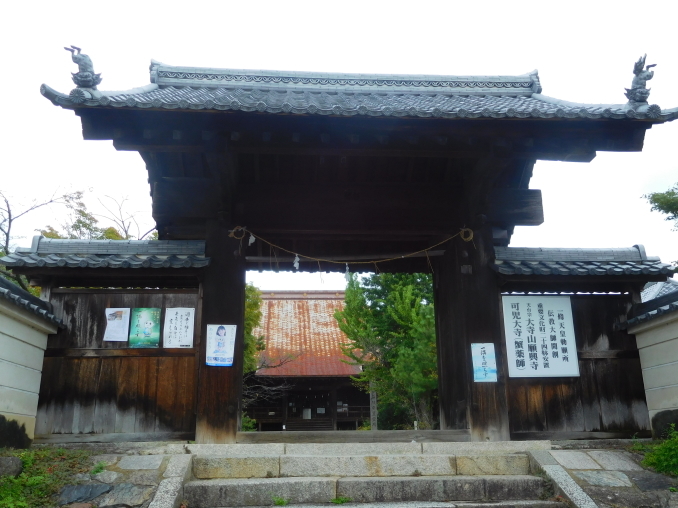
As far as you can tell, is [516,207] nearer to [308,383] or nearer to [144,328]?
[144,328]

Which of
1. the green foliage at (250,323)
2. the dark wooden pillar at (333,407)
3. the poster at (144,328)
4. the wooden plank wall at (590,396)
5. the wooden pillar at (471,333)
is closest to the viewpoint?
the wooden pillar at (471,333)

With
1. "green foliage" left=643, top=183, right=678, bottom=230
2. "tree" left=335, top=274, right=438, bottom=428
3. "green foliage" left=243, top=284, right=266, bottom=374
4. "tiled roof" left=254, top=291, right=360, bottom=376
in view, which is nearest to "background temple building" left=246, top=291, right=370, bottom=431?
"tiled roof" left=254, top=291, right=360, bottom=376

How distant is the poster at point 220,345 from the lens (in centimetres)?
771

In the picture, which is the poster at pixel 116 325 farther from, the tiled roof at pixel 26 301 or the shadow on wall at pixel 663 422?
the shadow on wall at pixel 663 422

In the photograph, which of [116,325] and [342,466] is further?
[116,325]

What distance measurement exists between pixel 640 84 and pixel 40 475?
27.6 feet

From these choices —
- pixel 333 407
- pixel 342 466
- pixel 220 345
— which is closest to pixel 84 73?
pixel 220 345

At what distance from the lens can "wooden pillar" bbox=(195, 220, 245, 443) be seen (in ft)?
24.7

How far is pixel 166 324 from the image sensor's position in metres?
8.02

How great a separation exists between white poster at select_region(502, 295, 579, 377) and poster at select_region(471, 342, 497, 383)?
1.39 feet

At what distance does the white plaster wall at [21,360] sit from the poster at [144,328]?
103 centimetres

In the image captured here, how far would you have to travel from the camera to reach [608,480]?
20.5 feet

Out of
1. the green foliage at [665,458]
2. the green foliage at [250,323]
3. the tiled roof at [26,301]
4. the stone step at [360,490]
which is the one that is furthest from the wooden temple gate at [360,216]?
the green foliage at [250,323]

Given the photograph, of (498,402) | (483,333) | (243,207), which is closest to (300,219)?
(243,207)
